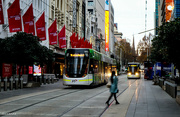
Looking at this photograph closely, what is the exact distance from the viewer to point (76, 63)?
995 inches

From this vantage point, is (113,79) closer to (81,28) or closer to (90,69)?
(90,69)

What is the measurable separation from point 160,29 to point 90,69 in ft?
27.0

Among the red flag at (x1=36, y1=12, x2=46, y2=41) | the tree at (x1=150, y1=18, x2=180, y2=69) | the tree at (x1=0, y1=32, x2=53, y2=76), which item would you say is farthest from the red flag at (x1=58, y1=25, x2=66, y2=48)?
the tree at (x1=150, y1=18, x2=180, y2=69)

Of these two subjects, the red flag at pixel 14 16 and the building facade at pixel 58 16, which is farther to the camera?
the building facade at pixel 58 16

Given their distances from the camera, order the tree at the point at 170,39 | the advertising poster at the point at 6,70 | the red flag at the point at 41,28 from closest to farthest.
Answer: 1. the tree at the point at 170,39
2. the advertising poster at the point at 6,70
3. the red flag at the point at 41,28

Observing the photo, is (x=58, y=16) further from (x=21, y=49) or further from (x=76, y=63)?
(x=76, y=63)

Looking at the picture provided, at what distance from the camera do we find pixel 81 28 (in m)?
68.9

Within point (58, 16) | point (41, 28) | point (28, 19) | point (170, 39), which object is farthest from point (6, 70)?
point (58, 16)

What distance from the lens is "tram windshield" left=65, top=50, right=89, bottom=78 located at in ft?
82.2

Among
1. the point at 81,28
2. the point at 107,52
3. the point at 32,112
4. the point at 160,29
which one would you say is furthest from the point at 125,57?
the point at 32,112

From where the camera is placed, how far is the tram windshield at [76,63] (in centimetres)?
2505

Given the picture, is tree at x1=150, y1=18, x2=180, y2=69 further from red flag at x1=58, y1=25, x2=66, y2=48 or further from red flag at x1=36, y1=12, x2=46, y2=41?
red flag at x1=58, y1=25, x2=66, y2=48

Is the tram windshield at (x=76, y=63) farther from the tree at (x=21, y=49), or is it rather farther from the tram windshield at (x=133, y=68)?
the tram windshield at (x=133, y=68)

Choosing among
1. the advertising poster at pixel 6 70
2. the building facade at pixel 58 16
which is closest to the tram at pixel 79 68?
the advertising poster at pixel 6 70
